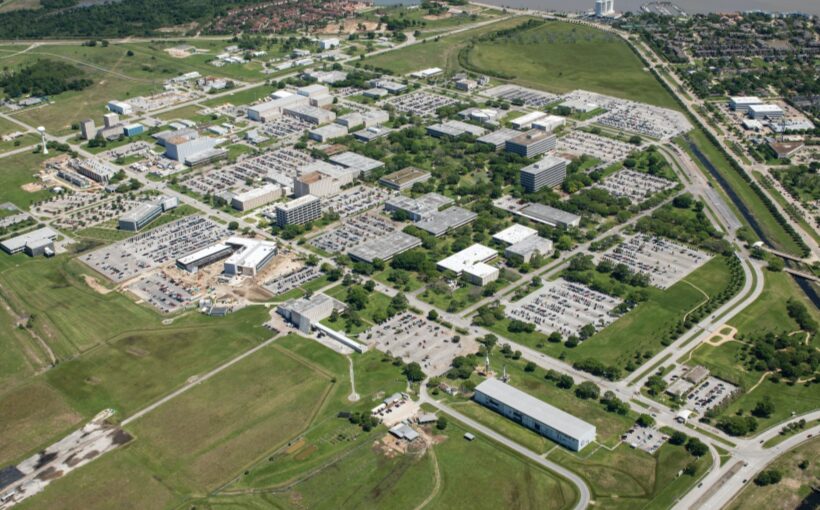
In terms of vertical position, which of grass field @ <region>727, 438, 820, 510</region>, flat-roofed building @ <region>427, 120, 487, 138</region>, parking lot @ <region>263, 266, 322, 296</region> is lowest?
grass field @ <region>727, 438, 820, 510</region>

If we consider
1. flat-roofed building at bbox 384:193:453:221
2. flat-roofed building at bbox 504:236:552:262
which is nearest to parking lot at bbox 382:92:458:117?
flat-roofed building at bbox 384:193:453:221

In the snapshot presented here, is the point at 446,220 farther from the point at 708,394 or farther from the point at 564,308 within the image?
the point at 708,394

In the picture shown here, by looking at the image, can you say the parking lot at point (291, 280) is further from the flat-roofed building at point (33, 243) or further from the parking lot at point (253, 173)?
the flat-roofed building at point (33, 243)

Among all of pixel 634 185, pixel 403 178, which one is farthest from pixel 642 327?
pixel 403 178

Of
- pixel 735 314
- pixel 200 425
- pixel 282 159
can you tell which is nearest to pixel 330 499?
pixel 200 425

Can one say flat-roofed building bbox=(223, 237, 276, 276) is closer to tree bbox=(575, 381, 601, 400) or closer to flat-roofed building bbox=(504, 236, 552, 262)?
flat-roofed building bbox=(504, 236, 552, 262)
